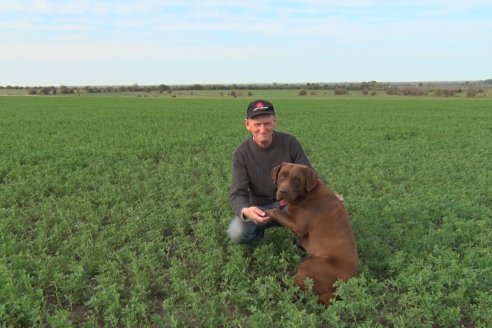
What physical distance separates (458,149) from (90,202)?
1138 cm

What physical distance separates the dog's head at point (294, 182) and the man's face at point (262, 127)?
712 mm

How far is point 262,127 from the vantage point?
18.1 feet

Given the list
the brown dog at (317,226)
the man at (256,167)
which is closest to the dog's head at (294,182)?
the brown dog at (317,226)

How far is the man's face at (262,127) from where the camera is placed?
17.9 ft

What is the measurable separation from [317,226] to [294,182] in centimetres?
51

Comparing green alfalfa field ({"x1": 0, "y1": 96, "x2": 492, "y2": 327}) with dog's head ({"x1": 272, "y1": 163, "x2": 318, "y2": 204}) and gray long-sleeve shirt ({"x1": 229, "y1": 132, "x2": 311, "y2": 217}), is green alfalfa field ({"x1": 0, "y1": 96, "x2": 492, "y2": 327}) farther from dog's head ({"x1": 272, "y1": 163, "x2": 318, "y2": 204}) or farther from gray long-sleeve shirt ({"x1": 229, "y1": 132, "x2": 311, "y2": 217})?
dog's head ({"x1": 272, "y1": 163, "x2": 318, "y2": 204})

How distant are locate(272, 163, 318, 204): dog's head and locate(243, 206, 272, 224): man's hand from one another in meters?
0.36

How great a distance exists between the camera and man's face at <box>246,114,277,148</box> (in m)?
5.47

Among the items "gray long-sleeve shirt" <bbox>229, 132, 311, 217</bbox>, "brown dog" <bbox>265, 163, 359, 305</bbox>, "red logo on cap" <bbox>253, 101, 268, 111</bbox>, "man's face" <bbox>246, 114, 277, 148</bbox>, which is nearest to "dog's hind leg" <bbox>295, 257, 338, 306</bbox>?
"brown dog" <bbox>265, 163, 359, 305</bbox>

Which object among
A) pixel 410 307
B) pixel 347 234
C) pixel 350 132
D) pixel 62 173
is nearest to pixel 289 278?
pixel 347 234

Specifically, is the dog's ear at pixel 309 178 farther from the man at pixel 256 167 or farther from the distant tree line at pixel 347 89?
the distant tree line at pixel 347 89

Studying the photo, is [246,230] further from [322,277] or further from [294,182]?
[322,277]

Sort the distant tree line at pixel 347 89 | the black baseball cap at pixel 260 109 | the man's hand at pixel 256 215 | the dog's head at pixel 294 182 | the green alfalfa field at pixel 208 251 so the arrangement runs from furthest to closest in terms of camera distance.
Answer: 1. the distant tree line at pixel 347 89
2. the black baseball cap at pixel 260 109
3. the man's hand at pixel 256 215
4. the dog's head at pixel 294 182
5. the green alfalfa field at pixel 208 251

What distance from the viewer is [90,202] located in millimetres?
8250
